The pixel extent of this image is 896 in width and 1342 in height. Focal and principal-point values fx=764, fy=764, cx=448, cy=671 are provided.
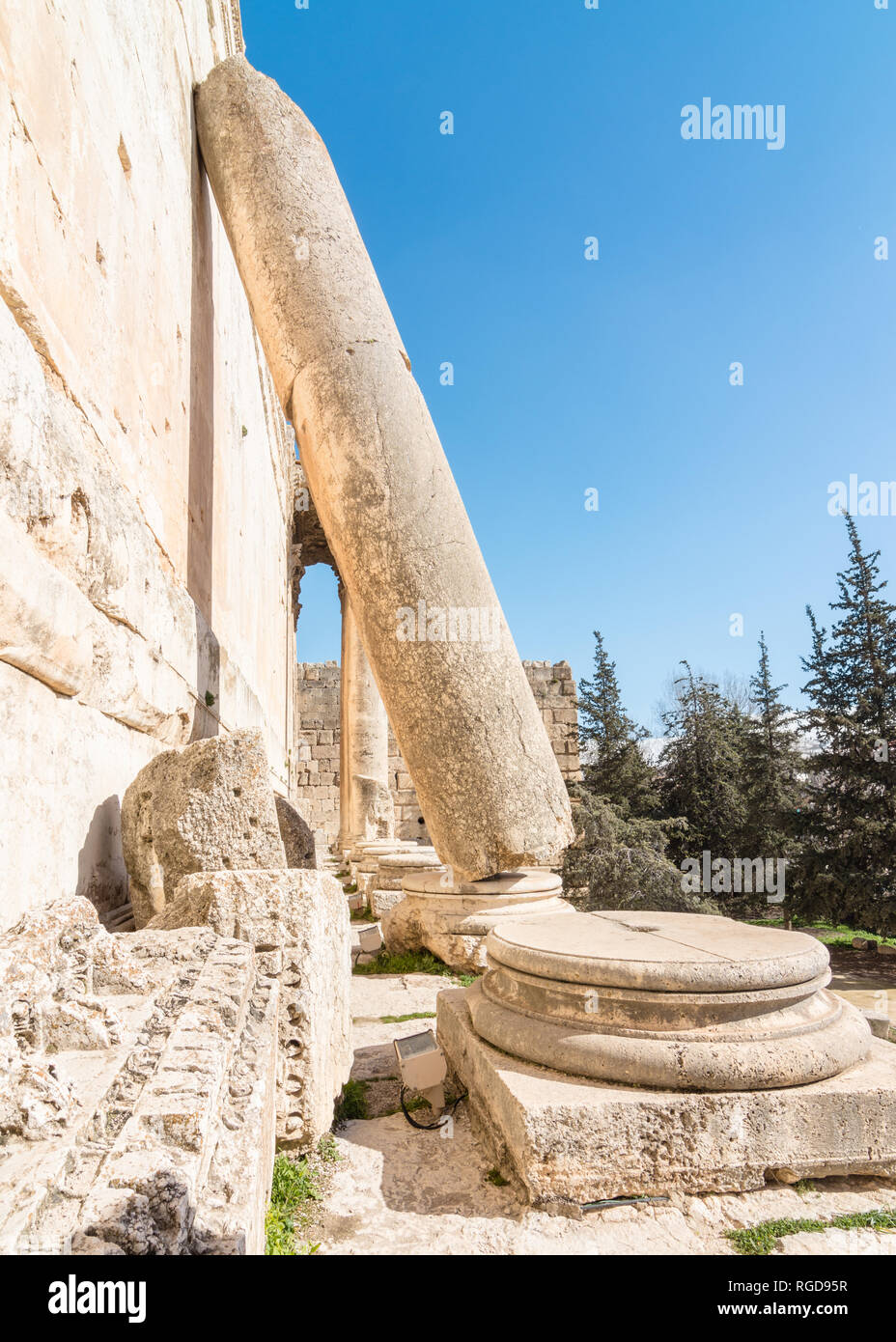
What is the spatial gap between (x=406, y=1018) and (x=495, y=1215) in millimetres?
2033

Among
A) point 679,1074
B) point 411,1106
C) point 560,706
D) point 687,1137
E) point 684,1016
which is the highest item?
point 560,706

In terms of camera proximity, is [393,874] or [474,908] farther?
[393,874]

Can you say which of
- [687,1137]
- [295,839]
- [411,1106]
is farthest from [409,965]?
[687,1137]

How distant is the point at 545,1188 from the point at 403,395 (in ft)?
12.8

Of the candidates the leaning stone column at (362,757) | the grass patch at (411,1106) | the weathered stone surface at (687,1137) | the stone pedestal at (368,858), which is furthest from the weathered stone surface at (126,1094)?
the leaning stone column at (362,757)

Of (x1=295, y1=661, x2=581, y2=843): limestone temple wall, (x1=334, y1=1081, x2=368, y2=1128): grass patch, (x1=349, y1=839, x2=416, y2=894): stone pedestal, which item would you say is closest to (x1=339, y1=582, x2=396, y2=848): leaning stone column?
(x1=349, y1=839, x2=416, y2=894): stone pedestal

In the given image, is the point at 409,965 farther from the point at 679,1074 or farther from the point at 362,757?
the point at 362,757

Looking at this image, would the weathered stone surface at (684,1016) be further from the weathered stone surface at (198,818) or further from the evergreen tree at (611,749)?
the evergreen tree at (611,749)

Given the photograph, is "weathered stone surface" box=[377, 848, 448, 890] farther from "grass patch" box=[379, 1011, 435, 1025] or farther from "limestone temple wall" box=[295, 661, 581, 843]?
"limestone temple wall" box=[295, 661, 581, 843]

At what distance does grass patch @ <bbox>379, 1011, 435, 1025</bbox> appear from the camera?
405 cm

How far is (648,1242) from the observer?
2.00 m

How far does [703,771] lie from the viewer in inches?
754

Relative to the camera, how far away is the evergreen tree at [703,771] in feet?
58.7
